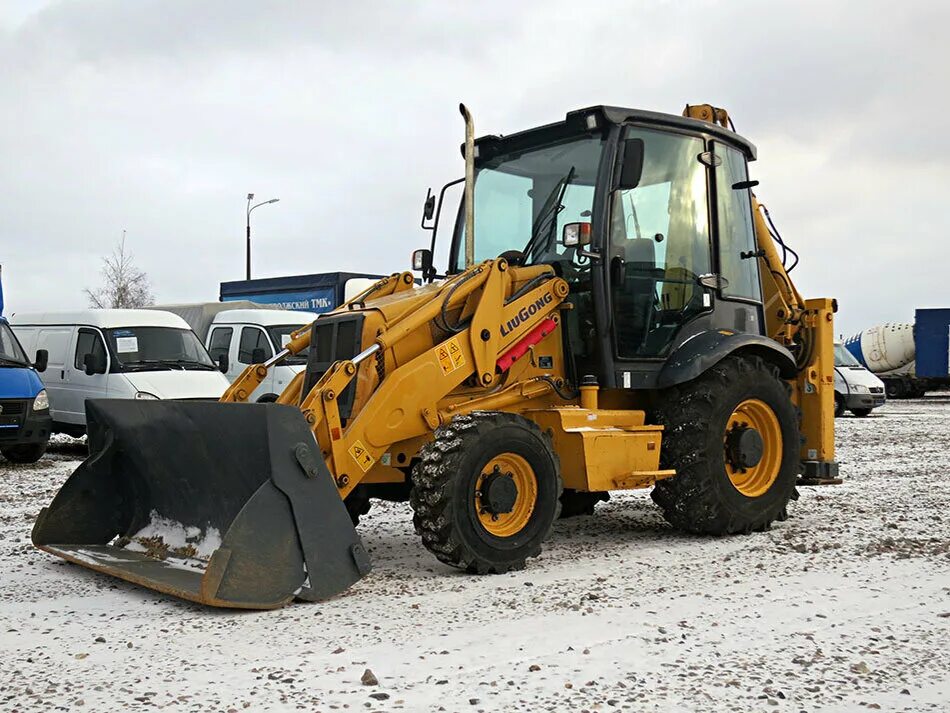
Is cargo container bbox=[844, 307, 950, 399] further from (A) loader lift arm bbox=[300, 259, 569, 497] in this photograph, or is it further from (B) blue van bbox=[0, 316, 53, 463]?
(A) loader lift arm bbox=[300, 259, 569, 497]

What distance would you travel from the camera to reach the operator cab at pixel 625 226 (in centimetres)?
712

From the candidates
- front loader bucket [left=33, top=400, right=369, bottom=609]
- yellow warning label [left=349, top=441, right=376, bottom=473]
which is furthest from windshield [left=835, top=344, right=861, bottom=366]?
front loader bucket [left=33, top=400, right=369, bottom=609]

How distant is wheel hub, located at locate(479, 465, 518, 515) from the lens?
607 cm

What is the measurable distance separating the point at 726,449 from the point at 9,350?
9.89 meters

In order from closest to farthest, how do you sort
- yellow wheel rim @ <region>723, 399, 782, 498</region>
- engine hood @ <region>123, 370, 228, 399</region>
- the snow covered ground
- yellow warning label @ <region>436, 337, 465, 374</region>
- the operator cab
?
the snow covered ground < yellow warning label @ <region>436, 337, 465, 374</region> < the operator cab < yellow wheel rim @ <region>723, 399, 782, 498</region> < engine hood @ <region>123, 370, 228, 399</region>

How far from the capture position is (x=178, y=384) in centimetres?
1364

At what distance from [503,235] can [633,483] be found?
210 cm

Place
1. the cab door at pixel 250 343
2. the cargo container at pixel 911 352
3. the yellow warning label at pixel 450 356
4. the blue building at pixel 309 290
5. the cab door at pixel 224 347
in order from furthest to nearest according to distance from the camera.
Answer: the cargo container at pixel 911 352 → the blue building at pixel 309 290 → the cab door at pixel 224 347 → the cab door at pixel 250 343 → the yellow warning label at pixel 450 356

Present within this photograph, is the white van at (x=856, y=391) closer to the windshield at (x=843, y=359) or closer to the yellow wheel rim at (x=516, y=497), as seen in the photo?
the windshield at (x=843, y=359)

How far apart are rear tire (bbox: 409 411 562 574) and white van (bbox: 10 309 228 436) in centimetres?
820

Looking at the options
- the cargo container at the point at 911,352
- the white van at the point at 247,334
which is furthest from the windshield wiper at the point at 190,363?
the cargo container at the point at 911,352

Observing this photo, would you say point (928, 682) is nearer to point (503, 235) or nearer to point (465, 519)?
point (465, 519)

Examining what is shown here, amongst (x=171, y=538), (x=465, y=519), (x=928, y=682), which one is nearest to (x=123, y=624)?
(x=171, y=538)

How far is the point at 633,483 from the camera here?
267 inches
